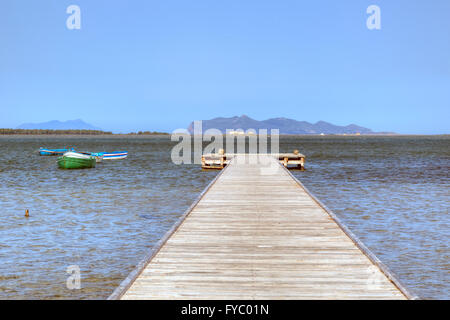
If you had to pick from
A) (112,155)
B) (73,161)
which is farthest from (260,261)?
(112,155)

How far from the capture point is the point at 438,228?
50.8ft

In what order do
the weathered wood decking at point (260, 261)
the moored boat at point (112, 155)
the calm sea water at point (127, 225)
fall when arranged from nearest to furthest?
the weathered wood decking at point (260, 261) < the calm sea water at point (127, 225) < the moored boat at point (112, 155)

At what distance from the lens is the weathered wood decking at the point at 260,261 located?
674 centimetres

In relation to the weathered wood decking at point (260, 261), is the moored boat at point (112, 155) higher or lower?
higher

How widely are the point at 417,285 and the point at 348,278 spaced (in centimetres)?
322

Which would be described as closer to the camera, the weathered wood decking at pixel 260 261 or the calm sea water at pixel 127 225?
the weathered wood decking at pixel 260 261

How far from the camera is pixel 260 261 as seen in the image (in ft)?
27.0

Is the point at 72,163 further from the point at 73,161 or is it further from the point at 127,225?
the point at 127,225

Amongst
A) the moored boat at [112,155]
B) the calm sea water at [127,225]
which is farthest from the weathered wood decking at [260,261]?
the moored boat at [112,155]

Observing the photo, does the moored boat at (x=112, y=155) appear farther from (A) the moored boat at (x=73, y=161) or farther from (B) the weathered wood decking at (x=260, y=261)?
(B) the weathered wood decking at (x=260, y=261)

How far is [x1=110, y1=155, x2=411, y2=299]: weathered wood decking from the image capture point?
6738 mm

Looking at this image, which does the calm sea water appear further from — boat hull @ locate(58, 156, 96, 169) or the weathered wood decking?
boat hull @ locate(58, 156, 96, 169)

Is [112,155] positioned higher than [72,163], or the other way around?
[112,155]
